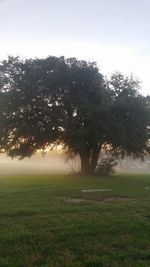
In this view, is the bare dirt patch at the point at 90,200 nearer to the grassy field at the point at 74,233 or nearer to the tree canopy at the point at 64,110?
the grassy field at the point at 74,233

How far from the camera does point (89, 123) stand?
118 ft

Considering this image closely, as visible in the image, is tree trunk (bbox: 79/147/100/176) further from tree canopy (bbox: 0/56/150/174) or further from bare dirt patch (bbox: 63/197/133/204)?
bare dirt patch (bbox: 63/197/133/204)

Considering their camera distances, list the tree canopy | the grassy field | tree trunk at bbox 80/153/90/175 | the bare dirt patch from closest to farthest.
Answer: the grassy field
the bare dirt patch
the tree canopy
tree trunk at bbox 80/153/90/175

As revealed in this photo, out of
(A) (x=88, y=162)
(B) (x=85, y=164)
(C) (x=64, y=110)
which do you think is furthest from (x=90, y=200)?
(A) (x=88, y=162)

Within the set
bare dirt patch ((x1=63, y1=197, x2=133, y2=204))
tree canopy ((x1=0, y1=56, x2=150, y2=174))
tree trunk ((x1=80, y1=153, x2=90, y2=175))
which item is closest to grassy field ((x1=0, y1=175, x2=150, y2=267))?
bare dirt patch ((x1=63, y1=197, x2=133, y2=204))

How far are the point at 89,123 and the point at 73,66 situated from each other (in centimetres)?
628

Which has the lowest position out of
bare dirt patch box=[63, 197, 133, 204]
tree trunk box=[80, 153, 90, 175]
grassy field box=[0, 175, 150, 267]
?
grassy field box=[0, 175, 150, 267]

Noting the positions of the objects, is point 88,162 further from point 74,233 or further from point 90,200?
point 74,233

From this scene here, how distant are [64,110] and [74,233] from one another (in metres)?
27.2

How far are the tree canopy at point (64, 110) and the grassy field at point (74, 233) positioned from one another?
18.6m

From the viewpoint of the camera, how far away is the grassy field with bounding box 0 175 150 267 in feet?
27.7

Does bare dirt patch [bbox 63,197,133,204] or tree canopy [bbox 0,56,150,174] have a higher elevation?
tree canopy [bbox 0,56,150,174]

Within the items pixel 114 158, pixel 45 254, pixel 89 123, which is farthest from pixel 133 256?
pixel 114 158

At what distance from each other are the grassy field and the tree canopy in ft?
61.0
